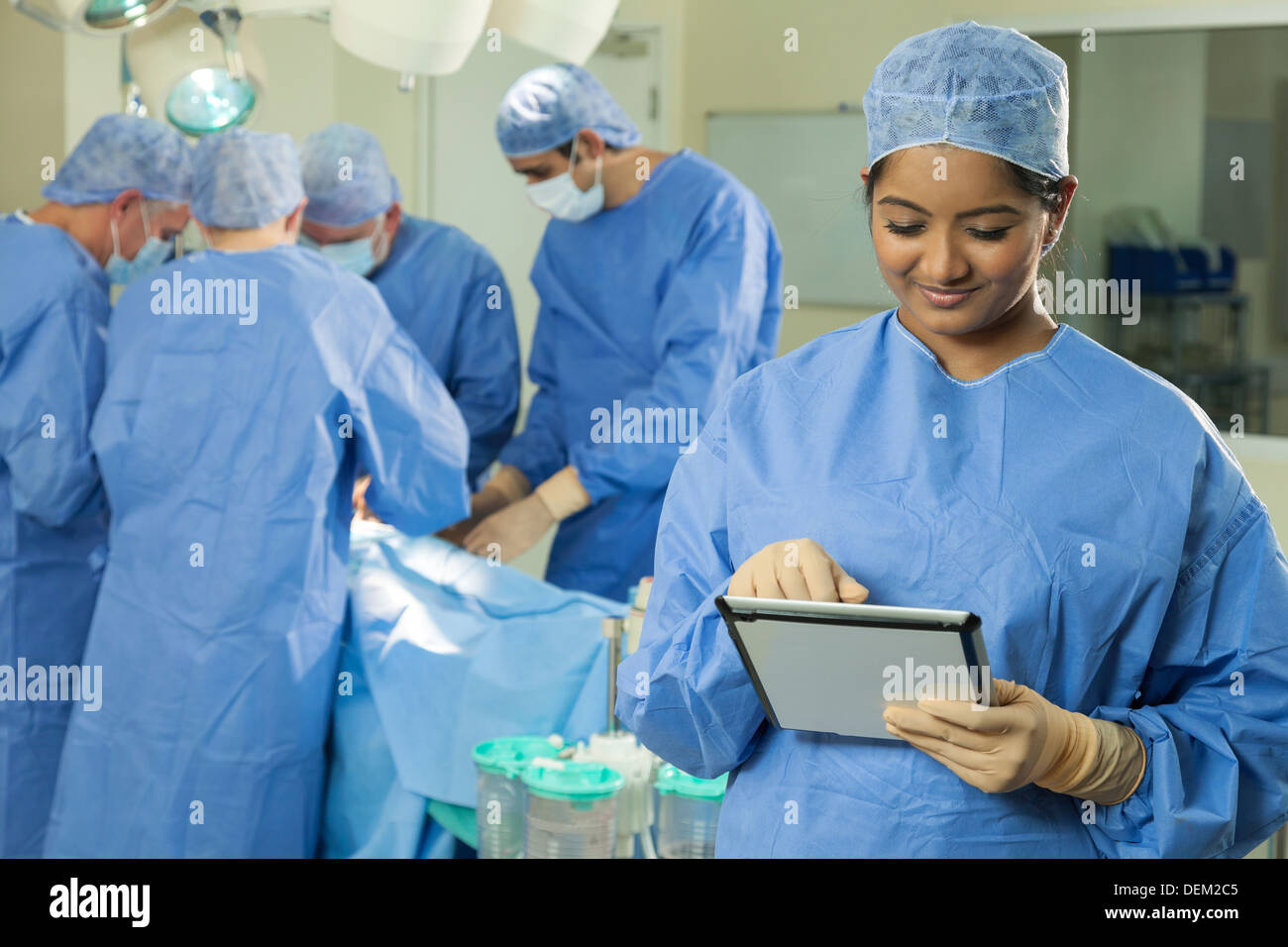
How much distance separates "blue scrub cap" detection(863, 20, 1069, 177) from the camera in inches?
37.4

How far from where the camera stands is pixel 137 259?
2.43 metres

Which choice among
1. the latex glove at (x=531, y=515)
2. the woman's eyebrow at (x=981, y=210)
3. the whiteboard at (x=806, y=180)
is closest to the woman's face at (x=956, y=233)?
the woman's eyebrow at (x=981, y=210)

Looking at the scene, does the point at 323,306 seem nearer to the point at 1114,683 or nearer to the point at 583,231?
the point at 583,231

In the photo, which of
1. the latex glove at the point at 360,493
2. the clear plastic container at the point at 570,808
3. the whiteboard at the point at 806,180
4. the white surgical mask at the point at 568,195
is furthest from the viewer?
the whiteboard at the point at 806,180

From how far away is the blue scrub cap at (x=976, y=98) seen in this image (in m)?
0.95

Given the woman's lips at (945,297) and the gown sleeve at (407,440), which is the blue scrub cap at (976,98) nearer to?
the woman's lips at (945,297)

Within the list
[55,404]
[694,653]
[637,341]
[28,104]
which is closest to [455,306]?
[637,341]

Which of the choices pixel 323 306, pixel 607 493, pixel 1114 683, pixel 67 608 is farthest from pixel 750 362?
pixel 1114 683

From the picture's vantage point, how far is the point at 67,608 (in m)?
2.29

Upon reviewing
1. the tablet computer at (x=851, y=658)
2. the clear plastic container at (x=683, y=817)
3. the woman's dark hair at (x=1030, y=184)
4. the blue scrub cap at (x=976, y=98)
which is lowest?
the clear plastic container at (x=683, y=817)

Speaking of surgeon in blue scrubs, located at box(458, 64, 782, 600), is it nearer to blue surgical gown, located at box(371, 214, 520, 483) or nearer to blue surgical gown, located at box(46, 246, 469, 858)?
blue surgical gown, located at box(371, 214, 520, 483)

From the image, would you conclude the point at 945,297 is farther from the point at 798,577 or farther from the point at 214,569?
the point at 214,569

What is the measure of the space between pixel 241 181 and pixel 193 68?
24 cm

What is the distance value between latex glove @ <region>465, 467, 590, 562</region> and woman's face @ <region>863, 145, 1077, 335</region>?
1.51m
